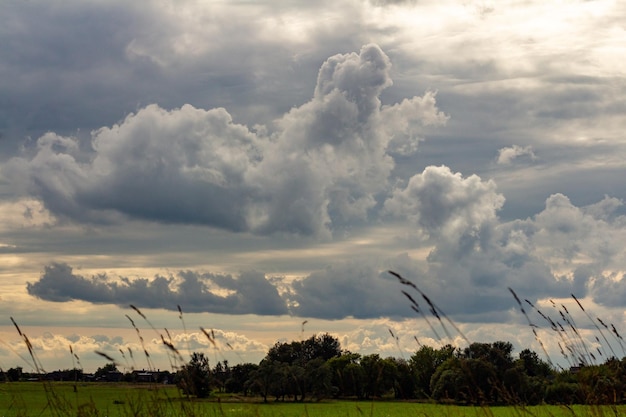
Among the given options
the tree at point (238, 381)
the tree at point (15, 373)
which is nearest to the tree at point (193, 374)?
the tree at point (238, 381)

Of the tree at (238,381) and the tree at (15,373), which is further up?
the tree at (15,373)

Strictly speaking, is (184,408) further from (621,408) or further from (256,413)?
(621,408)

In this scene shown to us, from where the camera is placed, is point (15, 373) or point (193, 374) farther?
point (15, 373)

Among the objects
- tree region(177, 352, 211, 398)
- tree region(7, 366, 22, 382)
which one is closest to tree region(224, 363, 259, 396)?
tree region(177, 352, 211, 398)

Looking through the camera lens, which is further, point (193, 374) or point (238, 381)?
point (238, 381)

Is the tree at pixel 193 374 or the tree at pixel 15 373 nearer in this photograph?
the tree at pixel 193 374

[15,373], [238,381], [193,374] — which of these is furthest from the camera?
[238,381]

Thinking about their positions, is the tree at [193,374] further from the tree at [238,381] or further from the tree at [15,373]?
the tree at [15,373]

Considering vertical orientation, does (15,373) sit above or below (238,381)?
above

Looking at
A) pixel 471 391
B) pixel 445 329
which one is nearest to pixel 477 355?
pixel 471 391

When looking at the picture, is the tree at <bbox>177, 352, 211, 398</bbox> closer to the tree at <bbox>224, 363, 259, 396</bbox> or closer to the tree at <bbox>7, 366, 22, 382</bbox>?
the tree at <bbox>224, 363, 259, 396</bbox>

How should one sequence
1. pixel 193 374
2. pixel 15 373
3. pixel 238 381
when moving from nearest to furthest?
pixel 193 374 → pixel 15 373 → pixel 238 381

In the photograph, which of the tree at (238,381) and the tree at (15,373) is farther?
the tree at (15,373)

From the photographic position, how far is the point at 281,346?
13312cm
